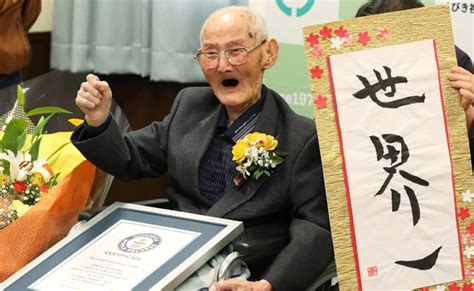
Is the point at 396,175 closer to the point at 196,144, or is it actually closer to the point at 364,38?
the point at 364,38

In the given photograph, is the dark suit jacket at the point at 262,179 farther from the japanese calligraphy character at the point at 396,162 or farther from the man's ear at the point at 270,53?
the japanese calligraphy character at the point at 396,162

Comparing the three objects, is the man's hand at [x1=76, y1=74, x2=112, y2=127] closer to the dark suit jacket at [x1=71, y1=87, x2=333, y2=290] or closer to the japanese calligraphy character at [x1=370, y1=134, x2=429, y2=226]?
the dark suit jacket at [x1=71, y1=87, x2=333, y2=290]

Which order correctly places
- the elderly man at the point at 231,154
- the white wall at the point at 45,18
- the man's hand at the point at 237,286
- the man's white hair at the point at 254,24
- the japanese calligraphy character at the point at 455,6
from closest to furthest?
1. the man's hand at the point at 237,286
2. the elderly man at the point at 231,154
3. the man's white hair at the point at 254,24
4. the japanese calligraphy character at the point at 455,6
5. the white wall at the point at 45,18

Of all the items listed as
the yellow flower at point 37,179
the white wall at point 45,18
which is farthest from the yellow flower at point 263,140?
the white wall at point 45,18

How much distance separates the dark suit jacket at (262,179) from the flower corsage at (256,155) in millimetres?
43

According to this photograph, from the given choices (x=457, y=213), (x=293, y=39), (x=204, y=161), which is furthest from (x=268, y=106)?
(x=293, y=39)

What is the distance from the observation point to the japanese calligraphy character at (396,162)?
1.89 meters

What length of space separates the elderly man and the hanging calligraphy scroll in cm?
12

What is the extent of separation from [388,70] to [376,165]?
9.8 inches

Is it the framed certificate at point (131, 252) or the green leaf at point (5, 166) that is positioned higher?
the green leaf at point (5, 166)

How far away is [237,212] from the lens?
6.60 ft

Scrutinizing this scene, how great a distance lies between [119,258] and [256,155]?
17.3 inches

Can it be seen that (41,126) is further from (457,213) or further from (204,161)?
(457,213)

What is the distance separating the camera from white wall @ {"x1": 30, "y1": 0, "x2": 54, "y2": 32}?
361 cm
